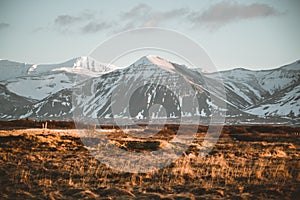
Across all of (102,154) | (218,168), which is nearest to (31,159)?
(102,154)

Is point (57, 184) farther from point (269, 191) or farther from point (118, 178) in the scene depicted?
point (269, 191)

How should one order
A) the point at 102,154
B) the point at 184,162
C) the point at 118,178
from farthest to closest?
the point at 102,154 → the point at 184,162 → the point at 118,178

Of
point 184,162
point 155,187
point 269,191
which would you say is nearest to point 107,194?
point 155,187

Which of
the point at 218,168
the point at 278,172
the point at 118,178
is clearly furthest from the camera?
the point at 218,168

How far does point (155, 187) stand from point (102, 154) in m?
12.8

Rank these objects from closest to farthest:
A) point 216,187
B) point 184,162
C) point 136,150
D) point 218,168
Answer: point 216,187 < point 218,168 < point 184,162 < point 136,150

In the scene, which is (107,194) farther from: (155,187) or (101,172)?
(101,172)

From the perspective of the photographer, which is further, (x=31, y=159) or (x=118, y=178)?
(x=31, y=159)

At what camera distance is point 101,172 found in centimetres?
2175

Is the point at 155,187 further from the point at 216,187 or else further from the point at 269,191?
the point at 269,191

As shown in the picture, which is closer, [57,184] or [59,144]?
[57,184]

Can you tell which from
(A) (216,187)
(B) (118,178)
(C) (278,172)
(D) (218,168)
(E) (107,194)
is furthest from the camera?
(D) (218,168)

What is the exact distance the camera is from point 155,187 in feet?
59.4

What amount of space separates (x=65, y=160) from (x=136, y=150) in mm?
10595
